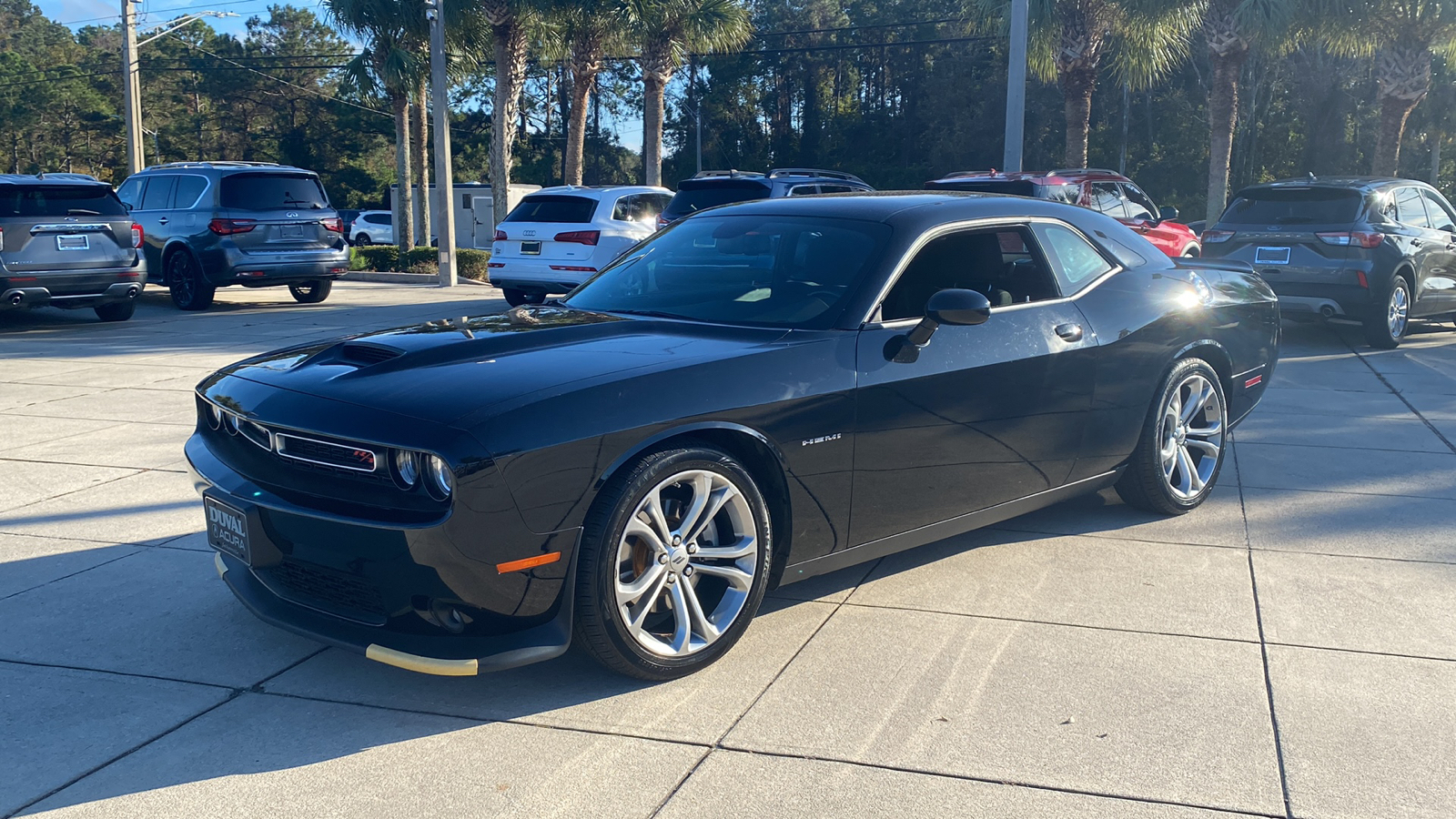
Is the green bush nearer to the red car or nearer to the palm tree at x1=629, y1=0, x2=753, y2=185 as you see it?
the palm tree at x1=629, y1=0, x2=753, y2=185

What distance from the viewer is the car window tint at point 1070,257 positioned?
5230mm

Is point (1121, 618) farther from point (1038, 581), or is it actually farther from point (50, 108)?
point (50, 108)

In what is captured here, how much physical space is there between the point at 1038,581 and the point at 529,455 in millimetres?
2403

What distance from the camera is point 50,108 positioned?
6200cm

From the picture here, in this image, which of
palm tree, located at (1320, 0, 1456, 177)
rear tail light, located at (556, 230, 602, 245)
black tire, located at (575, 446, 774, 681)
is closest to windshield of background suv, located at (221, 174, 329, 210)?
rear tail light, located at (556, 230, 602, 245)

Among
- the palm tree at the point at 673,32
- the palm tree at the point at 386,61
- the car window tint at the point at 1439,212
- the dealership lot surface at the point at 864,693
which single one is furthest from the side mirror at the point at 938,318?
the palm tree at the point at 386,61

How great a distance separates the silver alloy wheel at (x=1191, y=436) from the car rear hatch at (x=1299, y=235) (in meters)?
6.74

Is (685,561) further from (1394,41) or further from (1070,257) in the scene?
(1394,41)

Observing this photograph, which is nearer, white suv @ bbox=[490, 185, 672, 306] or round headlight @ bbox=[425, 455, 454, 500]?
round headlight @ bbox=[425, 455, 454, 500]

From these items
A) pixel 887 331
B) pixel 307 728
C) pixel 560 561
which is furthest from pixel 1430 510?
pixel 307 728

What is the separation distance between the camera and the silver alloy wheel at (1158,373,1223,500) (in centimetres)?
570

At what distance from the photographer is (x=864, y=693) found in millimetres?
3734

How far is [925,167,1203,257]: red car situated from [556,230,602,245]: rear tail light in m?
4.16

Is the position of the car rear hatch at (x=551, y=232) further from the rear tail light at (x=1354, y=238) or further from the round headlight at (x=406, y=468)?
the round headlight at (x=406, y=468)
